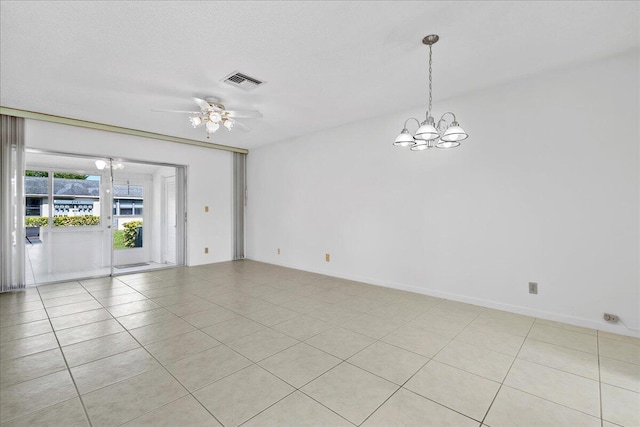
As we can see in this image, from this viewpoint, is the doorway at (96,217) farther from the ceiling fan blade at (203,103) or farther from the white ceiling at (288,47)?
the ceiling fan blade at (203,103)

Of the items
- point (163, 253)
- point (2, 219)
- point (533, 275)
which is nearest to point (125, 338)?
point (2, 219)

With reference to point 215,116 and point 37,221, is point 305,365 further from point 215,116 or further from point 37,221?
point 37,221

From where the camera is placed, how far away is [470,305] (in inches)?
146

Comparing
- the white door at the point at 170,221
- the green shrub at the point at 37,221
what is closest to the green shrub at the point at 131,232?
the white door at the point at 170,221

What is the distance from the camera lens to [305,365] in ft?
7.59

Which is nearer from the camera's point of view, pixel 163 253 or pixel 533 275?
pixel 533 275

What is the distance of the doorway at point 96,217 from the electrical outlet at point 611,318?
6829mm

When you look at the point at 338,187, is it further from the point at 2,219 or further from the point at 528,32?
the point at 2,219

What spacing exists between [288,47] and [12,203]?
481 cm

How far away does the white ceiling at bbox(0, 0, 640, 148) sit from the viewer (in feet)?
7.24

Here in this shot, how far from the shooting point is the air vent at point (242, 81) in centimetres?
319

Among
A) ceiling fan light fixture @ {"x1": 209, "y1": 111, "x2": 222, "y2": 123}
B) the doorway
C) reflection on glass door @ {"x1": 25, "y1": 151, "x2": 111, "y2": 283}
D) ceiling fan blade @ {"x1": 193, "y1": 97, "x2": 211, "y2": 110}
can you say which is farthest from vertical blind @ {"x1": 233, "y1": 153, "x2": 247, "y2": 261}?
ceiling fan blade @ {"x1": 193, "y1": 97, "x2": 211, "y2": 110}

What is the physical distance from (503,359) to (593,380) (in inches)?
21.7

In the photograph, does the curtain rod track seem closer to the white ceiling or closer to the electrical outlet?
the white ceiling
